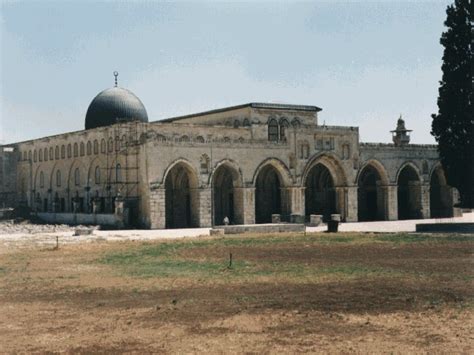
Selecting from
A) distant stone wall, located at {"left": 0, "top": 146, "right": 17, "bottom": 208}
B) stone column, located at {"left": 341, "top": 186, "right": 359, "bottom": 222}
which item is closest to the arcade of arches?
stone column, located at {"left": 341, "top": 186, "right": 359, "bottom": 222}

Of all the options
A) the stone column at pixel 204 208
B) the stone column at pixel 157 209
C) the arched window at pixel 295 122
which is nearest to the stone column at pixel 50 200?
the stone column at pixel 157 209

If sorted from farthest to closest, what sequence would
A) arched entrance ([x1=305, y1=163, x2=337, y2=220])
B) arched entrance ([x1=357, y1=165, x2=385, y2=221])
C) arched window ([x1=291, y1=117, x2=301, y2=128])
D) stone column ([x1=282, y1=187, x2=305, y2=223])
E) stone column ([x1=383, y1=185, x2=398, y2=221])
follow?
arched entrance ([x1=357, y1=165, x2=385, y2=221])
arched entrance ([x1=305, y1=163, x2=337, y2=220])
stone column ([x1=383, y1=185, x2=398, y2=221])
arched window ([x1=291, y1=117, x2=301, y2=128])
stone column ([x1=282, y1=187, x2=305, y2=223])

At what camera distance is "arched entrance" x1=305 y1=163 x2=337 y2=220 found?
58938 millimetres

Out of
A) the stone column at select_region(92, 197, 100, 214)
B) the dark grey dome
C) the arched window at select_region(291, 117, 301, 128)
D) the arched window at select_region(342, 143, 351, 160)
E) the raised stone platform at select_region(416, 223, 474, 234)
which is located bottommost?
the raised stone platform at select_region(416, 223, 474, 234)

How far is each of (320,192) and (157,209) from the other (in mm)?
19916

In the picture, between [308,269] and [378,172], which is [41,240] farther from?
[378,172]

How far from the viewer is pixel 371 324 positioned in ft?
40.1

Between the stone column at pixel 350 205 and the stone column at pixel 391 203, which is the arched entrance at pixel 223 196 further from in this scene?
the stone column at pixel 391 203

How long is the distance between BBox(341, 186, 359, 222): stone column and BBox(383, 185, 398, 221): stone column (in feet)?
12.4

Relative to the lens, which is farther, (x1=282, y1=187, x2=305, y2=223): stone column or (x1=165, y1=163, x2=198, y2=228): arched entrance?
(x1=165, y1=163, x2=198, y2=228): arched entrance

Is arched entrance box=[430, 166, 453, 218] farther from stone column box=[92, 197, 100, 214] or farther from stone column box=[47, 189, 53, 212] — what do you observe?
stone column box=[47, 189, 53, 212]

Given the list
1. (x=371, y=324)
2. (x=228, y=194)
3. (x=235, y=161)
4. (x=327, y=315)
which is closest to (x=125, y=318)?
(x=327, y=315)

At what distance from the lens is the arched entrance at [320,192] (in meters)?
58.9

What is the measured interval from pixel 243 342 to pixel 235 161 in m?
38.5
